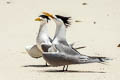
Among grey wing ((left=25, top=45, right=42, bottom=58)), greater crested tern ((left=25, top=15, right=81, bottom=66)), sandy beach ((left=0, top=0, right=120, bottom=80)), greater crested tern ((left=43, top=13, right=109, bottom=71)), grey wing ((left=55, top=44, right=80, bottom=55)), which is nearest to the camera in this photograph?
sandy beach ((left=0, top=0, right=120, bottom=80))

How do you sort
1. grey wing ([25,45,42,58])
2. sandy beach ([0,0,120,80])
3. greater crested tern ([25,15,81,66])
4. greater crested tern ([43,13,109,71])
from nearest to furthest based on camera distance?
sandy beach ([0,0,120,80]) < greater crested tern ([43,13,109,71]) < greater crested tern ([25,15,81,66]) < grey wing ([25,45,42,58])

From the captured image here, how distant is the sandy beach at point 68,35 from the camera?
31.2 feet

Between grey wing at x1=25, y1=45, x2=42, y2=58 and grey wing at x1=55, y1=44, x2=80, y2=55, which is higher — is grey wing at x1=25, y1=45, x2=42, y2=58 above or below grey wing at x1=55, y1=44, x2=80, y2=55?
below

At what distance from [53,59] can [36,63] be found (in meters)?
1.30

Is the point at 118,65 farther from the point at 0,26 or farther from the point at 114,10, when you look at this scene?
the point at 114,10

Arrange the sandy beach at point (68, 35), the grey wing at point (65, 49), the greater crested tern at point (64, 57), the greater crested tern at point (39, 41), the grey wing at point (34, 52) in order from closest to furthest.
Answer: the sandy beach at point (68, 35)
the greater crested tern at point (64, 57)
the grey wing at point (65, 49)
the greater crested tern at point (39, 41)
the grey wing at point (34, 52)

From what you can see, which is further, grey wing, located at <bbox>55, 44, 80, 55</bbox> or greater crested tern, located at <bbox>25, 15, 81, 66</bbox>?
greater crested tern, located at <bbox>25, 15, 81, 66</bbox>

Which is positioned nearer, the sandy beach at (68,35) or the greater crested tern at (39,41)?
the sandy beach at (68,35)

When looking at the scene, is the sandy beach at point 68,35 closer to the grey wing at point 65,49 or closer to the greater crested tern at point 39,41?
the greater crested tern at point 39,41

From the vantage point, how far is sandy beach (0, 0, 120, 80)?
A: 9.52m

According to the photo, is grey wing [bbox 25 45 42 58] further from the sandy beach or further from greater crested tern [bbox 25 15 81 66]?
the sandy beach

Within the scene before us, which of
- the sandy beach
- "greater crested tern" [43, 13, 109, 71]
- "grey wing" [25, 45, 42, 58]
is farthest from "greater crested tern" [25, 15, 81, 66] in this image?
"greater crested tern" [43, 13, 109, 71]

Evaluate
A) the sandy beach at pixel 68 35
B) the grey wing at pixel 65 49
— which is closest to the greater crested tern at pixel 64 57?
the grey wing at pixel 65 49

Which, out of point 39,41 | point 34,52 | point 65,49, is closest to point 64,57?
point 65,49
